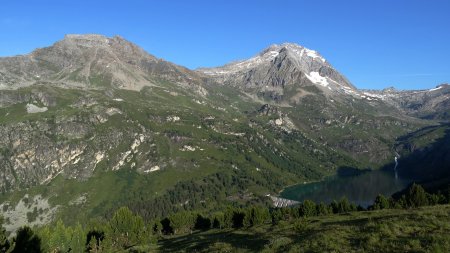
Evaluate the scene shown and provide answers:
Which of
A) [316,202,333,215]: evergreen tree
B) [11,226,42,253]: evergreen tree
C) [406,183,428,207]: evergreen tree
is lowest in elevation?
[316,202,333,215]: evergreen tree

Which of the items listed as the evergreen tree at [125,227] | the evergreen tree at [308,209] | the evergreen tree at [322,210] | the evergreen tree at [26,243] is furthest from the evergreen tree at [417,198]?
the evergreen tree at [26,243]

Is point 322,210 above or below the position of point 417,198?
below

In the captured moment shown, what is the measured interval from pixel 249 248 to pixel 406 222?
17208mm

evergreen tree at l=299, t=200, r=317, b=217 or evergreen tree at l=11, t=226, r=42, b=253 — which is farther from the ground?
evergreen tree at l=11, t=226, r=42, b=253

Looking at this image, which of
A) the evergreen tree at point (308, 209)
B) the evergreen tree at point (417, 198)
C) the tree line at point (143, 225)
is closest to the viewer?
the tree line at point (143, 225)

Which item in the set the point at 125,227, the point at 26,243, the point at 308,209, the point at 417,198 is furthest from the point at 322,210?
the point at 26,243

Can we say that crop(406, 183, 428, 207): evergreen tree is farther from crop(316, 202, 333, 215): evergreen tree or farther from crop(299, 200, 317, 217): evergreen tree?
crop(299, 200, 317, 217): evergreen tree

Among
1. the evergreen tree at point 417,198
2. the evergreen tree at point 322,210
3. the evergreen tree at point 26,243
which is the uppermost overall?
the evergreen tree at point 26,243

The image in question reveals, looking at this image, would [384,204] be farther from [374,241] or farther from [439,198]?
[374,241]

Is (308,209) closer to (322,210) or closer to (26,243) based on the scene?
(322,210)

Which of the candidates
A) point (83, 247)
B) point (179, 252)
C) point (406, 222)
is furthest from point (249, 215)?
point (406, 222)

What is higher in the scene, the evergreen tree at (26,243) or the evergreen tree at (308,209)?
the evergreen tree at (26,243)

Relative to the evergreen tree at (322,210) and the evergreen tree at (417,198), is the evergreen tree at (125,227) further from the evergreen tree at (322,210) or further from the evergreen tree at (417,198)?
the evergreen tree at (417,198)

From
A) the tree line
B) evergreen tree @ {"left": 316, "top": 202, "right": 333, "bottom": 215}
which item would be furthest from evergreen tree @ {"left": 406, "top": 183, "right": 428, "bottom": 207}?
evergreen tree @ {"left": 316, "top": 202, "right": 333, "bottom": 215}
